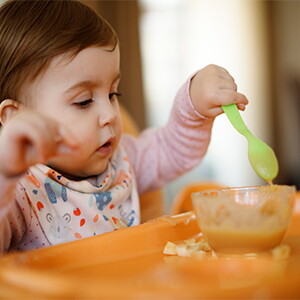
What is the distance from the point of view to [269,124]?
4.85 metres

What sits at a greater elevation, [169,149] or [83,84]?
[83,84]

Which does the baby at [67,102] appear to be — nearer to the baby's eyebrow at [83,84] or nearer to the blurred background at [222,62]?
the baby's eyebrow at [83,84]

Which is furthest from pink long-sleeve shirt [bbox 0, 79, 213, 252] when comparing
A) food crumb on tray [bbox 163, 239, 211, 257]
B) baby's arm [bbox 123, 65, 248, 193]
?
food crumb on tray [bbox 163, 239, 211, 257]

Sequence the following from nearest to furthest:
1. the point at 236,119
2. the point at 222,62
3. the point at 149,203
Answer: the point at 236,119
the point at 149,203
the point at 222,62

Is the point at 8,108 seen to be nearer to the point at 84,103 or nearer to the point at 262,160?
the point at 84,103

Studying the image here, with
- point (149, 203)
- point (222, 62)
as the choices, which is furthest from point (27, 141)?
point (222, 62)

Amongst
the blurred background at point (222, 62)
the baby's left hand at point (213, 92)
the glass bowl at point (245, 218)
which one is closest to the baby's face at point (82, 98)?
the baby's left hand at point (213, 92)

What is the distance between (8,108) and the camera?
0.90 m

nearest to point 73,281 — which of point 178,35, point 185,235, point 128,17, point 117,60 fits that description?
point 185,235

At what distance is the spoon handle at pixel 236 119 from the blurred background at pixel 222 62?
250 cm

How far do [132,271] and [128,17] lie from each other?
3075 millimetres

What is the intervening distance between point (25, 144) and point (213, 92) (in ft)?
1.52

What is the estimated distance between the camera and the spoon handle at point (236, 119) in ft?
2.72

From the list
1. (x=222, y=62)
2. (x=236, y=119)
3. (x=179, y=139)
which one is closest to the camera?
(x=236, y=119)
